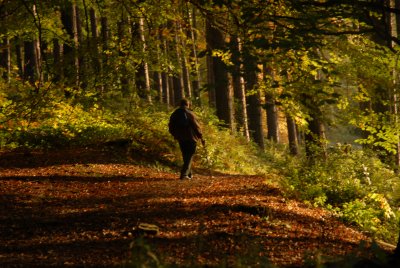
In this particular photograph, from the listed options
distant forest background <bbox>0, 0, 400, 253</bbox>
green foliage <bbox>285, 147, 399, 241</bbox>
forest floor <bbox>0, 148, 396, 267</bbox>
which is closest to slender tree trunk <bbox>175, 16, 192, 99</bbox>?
distant forest background <bbox>0, 0, 400, 253</bbox>

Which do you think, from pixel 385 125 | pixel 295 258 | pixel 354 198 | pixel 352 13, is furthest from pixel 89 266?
pixel 385 125

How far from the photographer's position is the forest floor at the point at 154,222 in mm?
5660

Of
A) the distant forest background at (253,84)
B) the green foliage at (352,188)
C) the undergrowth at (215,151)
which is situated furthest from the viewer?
the undergrowth at (215,151)

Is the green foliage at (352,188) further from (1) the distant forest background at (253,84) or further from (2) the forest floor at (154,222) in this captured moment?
(2) the forest floor at (154,222)

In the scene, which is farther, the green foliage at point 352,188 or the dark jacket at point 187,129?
the dark jacket at point 187,129

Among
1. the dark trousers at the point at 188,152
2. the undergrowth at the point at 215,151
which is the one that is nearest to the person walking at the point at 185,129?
the dark trousers at the point at 188,152

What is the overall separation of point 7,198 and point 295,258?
5.47m

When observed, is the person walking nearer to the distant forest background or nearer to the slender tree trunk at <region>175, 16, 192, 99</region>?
the distant forest background

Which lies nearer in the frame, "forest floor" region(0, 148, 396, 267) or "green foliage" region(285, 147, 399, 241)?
"forest floor" region(0, 148, 396, 267)

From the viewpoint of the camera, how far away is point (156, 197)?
885 centimetres

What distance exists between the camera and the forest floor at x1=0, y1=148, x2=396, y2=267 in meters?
5.66

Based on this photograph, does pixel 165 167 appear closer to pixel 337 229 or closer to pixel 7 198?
pixel 7 198

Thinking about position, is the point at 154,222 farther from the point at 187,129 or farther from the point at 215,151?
the point at 215,151

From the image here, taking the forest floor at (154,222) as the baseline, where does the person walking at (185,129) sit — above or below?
above
